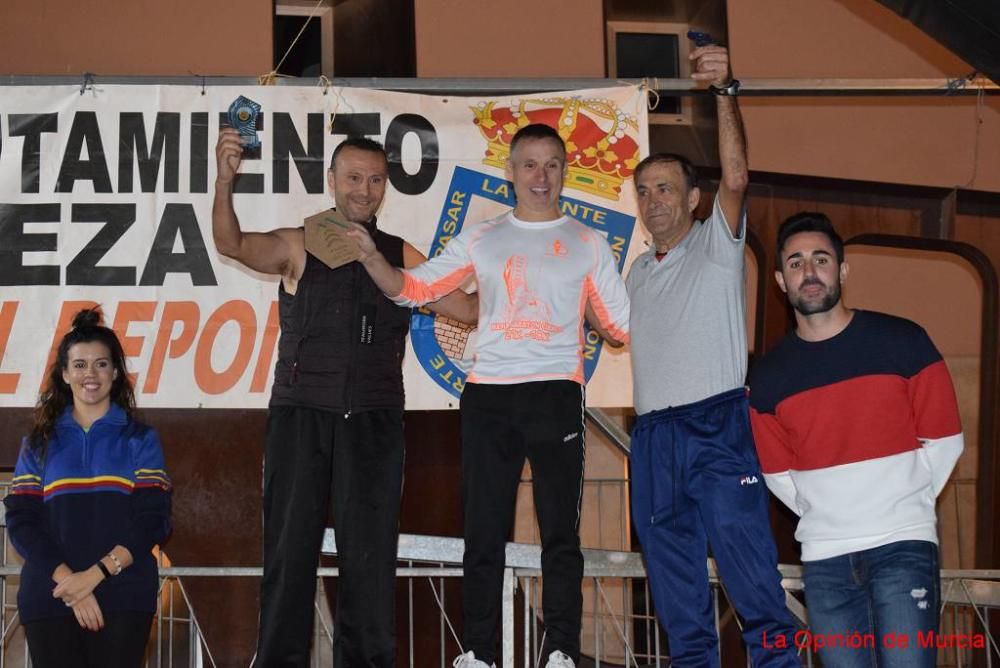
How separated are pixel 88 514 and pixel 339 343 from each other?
3.25 feet

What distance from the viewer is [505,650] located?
4188 mm

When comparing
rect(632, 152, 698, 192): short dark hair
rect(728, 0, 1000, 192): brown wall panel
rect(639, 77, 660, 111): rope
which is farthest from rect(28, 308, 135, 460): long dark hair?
rect(728, 0, 1000, 192): brown wall panel

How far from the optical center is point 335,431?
3.83 m

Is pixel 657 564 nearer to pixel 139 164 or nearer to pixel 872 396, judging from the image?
pixel 872 396

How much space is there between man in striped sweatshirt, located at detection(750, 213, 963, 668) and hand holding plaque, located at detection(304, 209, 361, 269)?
55.6 inches

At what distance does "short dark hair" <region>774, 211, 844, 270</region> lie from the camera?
342cm

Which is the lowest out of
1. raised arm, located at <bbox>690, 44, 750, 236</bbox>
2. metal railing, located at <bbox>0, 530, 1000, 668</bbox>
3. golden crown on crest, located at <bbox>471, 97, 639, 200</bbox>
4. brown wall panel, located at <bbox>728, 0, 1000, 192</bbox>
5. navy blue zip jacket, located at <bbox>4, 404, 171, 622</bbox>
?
metal railing, located at <bbox>0, 530, 1000, 668</bbox>

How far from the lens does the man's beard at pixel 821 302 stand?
331 centimetres

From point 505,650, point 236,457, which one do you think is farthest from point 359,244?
point 236,457

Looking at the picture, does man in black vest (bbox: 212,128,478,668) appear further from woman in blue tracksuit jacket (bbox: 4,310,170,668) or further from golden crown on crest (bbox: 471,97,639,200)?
golden crown on crest (bbox: 471,97,639,200)

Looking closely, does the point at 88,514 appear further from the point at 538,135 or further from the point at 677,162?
the point at 677,162

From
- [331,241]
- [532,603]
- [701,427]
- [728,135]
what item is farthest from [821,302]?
[532,603]

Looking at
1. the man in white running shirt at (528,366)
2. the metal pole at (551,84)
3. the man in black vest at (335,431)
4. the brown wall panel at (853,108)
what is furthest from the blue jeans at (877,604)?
the brown wall panel at (853,108)

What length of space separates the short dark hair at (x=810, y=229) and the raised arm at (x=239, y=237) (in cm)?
168
